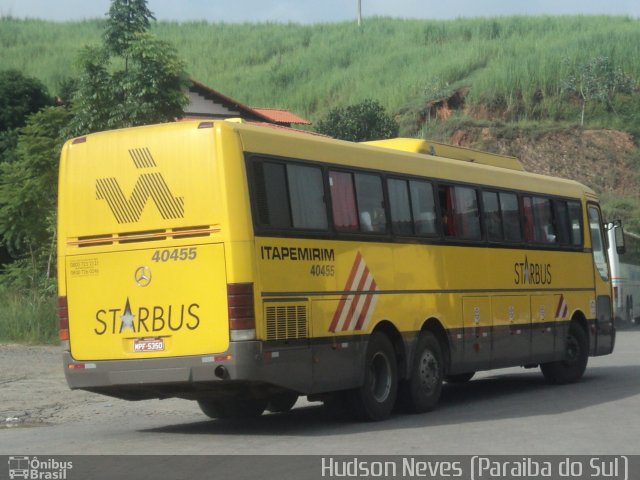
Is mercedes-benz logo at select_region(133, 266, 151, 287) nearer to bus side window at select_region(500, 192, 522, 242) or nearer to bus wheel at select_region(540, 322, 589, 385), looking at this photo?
bus side window at select_region(500, 192, 522, 242)

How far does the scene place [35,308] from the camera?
25703 mm

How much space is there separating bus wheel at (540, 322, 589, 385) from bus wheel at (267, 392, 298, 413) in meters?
5.67

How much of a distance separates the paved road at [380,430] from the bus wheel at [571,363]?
111 cm

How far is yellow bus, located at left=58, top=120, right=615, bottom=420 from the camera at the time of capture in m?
12.3

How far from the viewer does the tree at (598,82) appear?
225ft

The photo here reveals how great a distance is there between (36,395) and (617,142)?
51.3m

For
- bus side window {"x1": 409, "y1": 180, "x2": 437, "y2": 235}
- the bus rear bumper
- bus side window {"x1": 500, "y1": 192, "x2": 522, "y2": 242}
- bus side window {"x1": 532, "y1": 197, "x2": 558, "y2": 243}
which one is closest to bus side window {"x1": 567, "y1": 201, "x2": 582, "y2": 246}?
bus side window {"x1": 532, "y1": 197, "x2": 558, "y2": 243}

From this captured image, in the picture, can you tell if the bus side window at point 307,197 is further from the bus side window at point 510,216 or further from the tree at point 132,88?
the tree at point 132,88

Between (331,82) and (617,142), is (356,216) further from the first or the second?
(331,82)

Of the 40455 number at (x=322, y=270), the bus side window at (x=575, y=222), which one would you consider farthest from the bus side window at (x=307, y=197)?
the bus side window at (x=575, y=222)

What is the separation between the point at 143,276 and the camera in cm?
1275

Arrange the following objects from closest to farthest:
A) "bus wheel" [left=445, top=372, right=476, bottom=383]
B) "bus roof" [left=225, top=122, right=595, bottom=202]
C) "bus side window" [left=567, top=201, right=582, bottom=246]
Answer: "bus roof" [left=225, top=122, right=595, bottom=202], "bus wheel" [left=445, top=372, right=476, bottom=383], "bus side window" [left=567, top=201, right=582, bottom=246]

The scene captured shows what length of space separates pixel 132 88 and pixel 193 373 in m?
16.9
